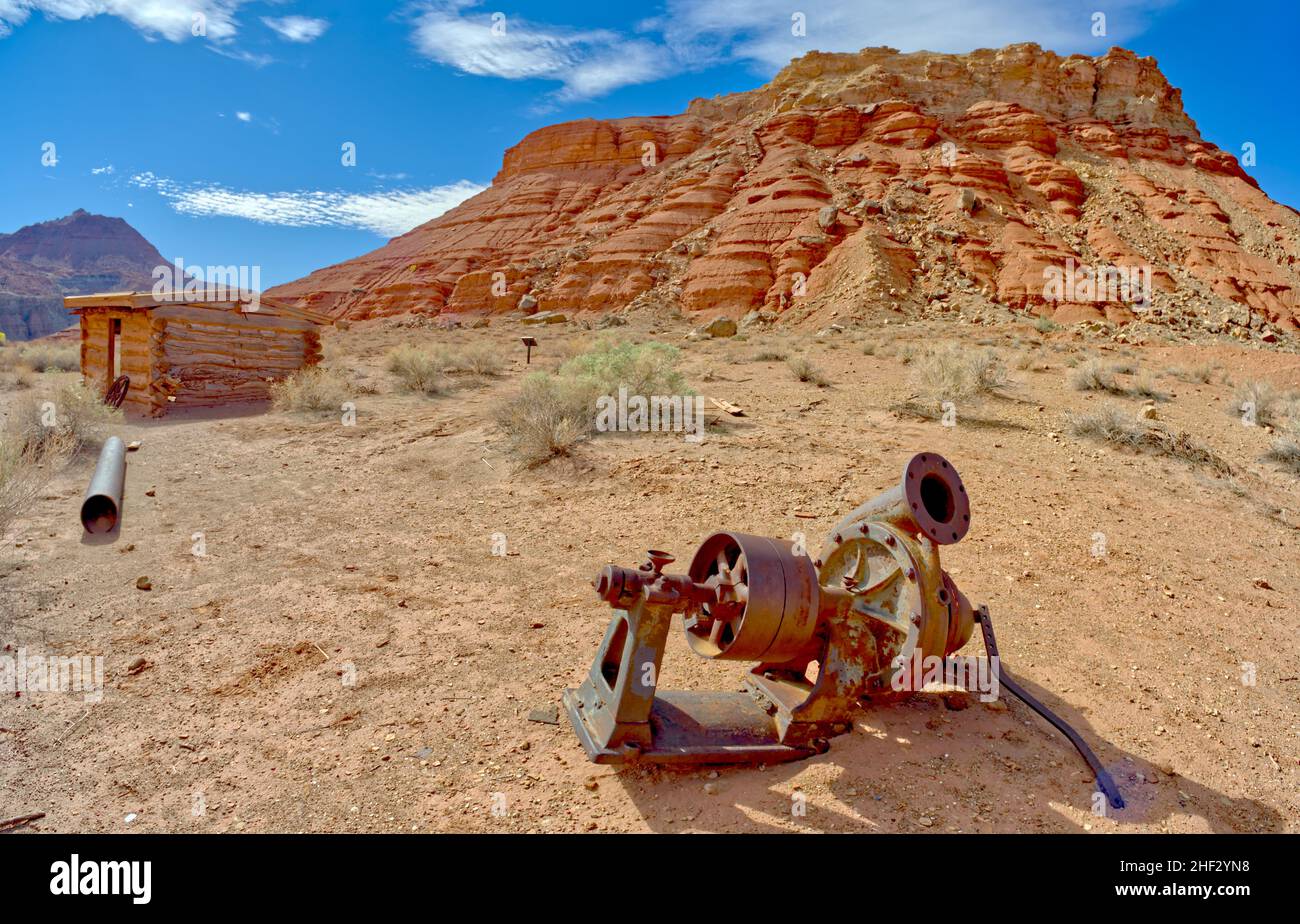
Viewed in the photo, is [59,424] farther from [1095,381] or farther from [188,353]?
[1095,381]

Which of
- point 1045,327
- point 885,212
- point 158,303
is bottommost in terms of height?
point 158,303

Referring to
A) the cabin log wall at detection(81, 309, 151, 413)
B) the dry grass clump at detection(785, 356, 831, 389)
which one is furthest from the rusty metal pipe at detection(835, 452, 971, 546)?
the cabin log wall at detection(81, 309, 151, 413)

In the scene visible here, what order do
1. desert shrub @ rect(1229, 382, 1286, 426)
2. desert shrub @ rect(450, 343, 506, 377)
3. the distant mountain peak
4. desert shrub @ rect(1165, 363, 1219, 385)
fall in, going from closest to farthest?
1. desert shrub @ rect(1229, 382, 1286, 426)
2. desert shrub @ rect(1165, 363, 1219, 385)
3. desert shrub @ rect(450, 343, 506, 377)
4. the distant mountain peak

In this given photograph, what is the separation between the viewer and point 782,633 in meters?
2.91

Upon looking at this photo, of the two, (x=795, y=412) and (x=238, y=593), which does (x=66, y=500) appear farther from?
(x=795, y=412)

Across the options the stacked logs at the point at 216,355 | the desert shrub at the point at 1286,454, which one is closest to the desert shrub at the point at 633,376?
the stacked logs at the point at 216,355

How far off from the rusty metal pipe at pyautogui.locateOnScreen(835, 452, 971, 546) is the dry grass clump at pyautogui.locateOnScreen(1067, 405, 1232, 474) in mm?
6620

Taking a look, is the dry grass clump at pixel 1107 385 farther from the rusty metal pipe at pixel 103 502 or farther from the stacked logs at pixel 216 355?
the stacked logs at pixel 216 355

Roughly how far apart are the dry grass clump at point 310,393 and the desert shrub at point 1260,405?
15.1 meters

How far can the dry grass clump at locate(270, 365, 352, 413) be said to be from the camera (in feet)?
41.5

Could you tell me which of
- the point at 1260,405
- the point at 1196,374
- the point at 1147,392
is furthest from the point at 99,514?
the point at 1196,374

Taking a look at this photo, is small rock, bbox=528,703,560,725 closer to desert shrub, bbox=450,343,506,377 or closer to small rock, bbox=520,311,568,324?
desert shrub, bbox=450,343,506,377

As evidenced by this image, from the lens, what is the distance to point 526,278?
149ft

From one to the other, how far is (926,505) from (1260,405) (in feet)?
36.4
